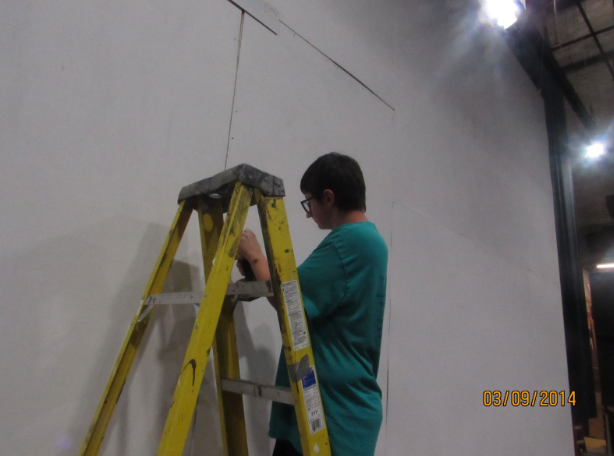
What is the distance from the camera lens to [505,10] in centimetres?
270

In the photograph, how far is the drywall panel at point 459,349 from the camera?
1.66 meters

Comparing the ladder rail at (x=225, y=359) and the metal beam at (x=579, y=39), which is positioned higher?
the metal beam at (x=579, y=39)

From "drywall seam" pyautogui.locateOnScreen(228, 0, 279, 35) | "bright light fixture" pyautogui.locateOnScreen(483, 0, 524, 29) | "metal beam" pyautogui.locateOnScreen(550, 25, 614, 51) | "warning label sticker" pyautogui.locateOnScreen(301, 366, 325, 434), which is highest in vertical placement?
"metal beam" pyautogui.locateOnScreen(550, 25, 614, 51)

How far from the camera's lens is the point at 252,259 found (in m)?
0.79

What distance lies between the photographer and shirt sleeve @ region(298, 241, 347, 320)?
2.52 feet

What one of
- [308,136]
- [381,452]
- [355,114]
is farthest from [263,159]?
[381,452]

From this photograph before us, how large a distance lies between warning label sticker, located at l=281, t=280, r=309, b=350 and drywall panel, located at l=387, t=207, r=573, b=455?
1.01 m

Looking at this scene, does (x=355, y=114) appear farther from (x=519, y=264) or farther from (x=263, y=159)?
(x=519, y=264)

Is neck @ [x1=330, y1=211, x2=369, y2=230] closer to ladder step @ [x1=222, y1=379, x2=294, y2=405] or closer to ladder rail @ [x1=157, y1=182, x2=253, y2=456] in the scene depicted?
ladder rail @ [x1=157, y1=182, x2=253, y2=456]

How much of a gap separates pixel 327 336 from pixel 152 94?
0.76 meters

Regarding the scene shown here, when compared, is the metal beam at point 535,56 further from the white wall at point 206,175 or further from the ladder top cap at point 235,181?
the ladder top cap at point 235,181
